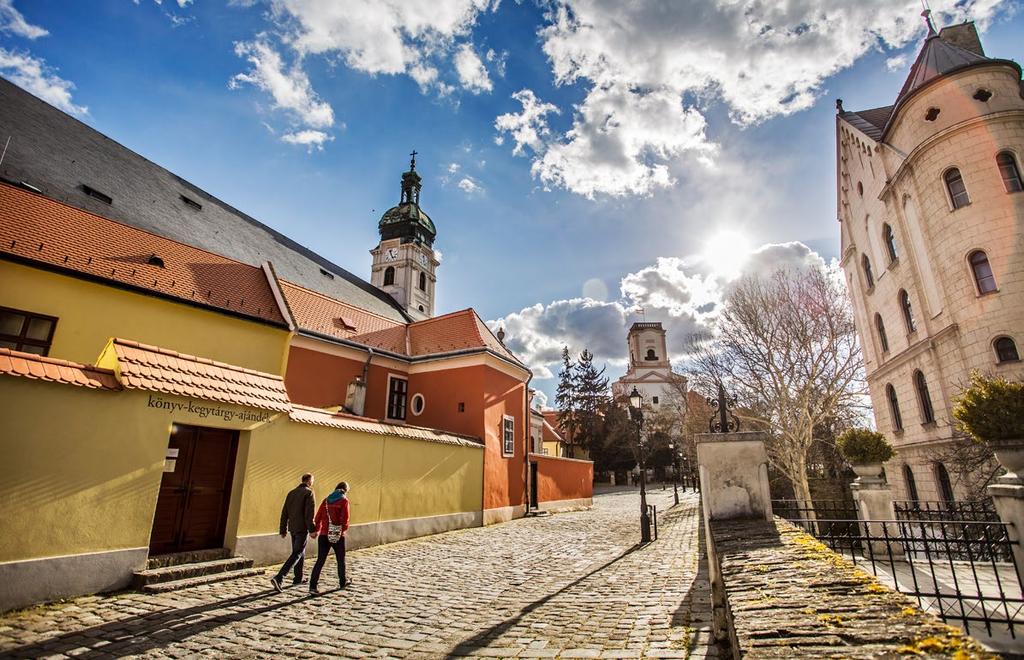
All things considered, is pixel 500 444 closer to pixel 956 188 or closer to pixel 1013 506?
pixel 1013 506

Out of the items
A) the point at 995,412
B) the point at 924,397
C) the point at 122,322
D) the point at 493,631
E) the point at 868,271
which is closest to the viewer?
the point at 493,631

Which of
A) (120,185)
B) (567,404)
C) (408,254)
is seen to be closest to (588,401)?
(567,404)

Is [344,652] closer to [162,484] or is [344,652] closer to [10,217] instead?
[162,484]

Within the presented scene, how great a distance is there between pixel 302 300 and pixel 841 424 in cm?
2761

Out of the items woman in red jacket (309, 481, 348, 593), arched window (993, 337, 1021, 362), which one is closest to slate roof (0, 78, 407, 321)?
woman in red jacket (309, 481, 348, 593)

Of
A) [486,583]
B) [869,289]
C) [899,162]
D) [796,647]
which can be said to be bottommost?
[486,583]

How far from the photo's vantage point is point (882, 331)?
22328 millimetres

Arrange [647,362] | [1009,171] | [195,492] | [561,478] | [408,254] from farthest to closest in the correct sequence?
1. [647,362]
2. [408,254]
3. [561,478]
4. [1009,171]
5. [195,492]

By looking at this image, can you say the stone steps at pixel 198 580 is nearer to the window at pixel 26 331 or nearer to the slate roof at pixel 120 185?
the window at pixel 26 331

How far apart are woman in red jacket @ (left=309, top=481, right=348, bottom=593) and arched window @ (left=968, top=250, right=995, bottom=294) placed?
20.3 metres

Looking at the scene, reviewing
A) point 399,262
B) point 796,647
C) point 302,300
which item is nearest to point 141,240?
point 302,300

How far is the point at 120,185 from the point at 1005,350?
98.5 feet

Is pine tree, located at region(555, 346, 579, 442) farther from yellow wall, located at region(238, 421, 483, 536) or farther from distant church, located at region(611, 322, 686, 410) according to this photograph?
yellow wall, located at region(238, 421, 483, 536)

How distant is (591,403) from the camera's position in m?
53.4
